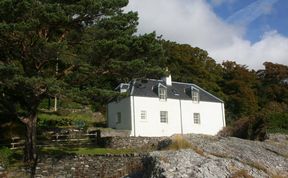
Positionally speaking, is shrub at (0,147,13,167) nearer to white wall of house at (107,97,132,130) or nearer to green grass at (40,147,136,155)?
green grass at (40,147,136,155)

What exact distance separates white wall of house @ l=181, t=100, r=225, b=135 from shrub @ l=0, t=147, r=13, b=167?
55.7 ft

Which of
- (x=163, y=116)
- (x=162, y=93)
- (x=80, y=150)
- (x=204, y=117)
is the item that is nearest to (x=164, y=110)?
(x=163, y=116)

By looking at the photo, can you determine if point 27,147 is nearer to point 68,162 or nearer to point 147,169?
point 68,162

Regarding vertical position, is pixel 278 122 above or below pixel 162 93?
below

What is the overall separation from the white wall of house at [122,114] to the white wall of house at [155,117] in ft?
1.99

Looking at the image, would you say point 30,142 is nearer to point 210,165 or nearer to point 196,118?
point 210,165

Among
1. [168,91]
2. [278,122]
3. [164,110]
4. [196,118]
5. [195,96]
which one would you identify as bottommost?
[278,122]

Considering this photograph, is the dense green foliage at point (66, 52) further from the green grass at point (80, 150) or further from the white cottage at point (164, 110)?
the white cottage at point (164, 110)

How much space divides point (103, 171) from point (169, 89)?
644 inches

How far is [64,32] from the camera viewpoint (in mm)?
26594

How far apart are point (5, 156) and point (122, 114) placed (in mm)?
13597

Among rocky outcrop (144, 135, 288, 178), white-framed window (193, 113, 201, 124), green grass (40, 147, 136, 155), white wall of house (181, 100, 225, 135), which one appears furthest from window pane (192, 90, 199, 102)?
rocky outcrop (144, 135, 288, 178)

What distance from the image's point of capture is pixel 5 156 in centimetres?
2558

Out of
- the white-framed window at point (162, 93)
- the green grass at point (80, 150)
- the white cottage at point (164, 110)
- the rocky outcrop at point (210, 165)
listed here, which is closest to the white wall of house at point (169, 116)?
the white cottage at point (164, 110)
